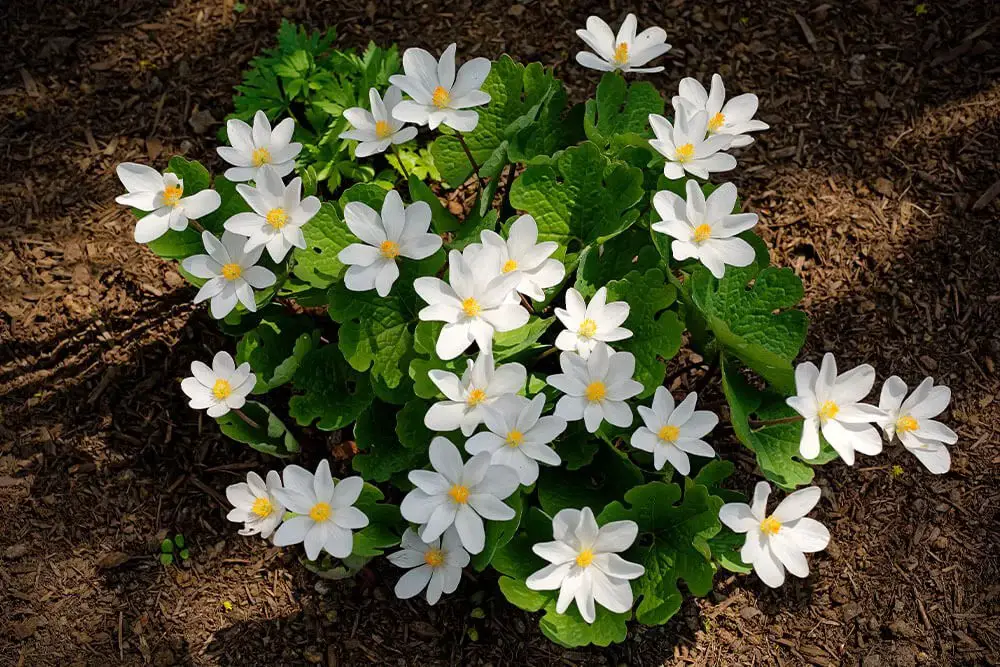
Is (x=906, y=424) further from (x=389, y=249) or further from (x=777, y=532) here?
(x=389, y=249)

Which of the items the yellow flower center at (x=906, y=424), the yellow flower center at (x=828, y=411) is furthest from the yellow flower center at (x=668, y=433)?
the yellow flower center at (x=906, y=424)

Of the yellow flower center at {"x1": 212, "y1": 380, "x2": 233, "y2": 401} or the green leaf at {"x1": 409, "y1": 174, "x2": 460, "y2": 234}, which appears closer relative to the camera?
the yellow flower center at {"x1": 212, "y1": 380, "x2": 233, "y2": 401}

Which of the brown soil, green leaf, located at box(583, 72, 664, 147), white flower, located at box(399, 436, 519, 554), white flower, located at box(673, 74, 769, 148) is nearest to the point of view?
white flower, located at box(399, 436, 519, 554)

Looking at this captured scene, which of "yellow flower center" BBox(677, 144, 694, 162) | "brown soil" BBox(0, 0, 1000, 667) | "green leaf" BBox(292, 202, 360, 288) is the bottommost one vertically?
"brown soil" BBox(0, 0, 1000, 667)

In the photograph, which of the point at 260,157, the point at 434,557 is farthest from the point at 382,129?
the point at 434,557

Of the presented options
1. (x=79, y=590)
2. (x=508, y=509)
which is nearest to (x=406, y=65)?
(x=508, y=509)

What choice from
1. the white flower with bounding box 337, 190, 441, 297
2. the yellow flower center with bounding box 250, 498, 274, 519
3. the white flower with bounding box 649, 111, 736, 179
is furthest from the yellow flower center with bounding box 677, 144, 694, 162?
the yellow flower center with bounding box 250, 498, 274, 519

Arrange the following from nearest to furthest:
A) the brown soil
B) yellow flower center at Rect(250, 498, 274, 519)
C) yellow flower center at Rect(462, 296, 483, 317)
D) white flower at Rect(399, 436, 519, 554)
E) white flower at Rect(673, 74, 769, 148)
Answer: white flower at Rect(399, 436, 519, 554) < yellow flower center at Rect(462, 296, 483, 317) < yellow flower center at Rect(250, 498, 274, 519) < white flower at Rect(673, 74, 769, 148) < the brown soil

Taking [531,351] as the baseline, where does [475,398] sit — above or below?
above

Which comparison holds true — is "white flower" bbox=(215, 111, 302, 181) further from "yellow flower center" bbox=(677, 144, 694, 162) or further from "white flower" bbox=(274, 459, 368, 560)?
"yellow flower center" bbox=(677, 144, 694, 162)
